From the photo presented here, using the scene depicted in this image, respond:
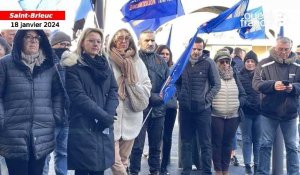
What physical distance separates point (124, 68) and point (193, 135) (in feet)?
6.67

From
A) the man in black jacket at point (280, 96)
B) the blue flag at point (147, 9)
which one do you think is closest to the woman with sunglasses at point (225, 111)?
the man in black jacket at point (280, 96)

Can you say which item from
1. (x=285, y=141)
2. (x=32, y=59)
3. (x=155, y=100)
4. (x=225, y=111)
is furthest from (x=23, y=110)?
(x=285, y=141)

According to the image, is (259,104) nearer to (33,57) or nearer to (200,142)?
(200,142)

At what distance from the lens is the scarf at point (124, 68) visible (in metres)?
6.40

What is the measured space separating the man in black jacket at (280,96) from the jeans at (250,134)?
3.02 ft

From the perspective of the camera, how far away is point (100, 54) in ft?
18.9

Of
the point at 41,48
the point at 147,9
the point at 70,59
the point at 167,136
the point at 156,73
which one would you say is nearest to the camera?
the point at 41,48

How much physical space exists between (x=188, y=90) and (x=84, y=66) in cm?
247

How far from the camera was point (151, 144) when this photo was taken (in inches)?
307

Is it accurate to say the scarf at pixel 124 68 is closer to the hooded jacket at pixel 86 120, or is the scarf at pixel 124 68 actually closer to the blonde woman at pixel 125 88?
the blonde woman at pixel 125 88

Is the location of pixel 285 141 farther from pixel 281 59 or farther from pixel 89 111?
pixel 89 111

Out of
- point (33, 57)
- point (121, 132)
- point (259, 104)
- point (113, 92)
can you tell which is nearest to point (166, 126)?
point (259, 104)

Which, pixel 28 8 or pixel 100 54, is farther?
pixel 100 54

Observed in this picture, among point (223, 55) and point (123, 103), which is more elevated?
point (223, 55)
